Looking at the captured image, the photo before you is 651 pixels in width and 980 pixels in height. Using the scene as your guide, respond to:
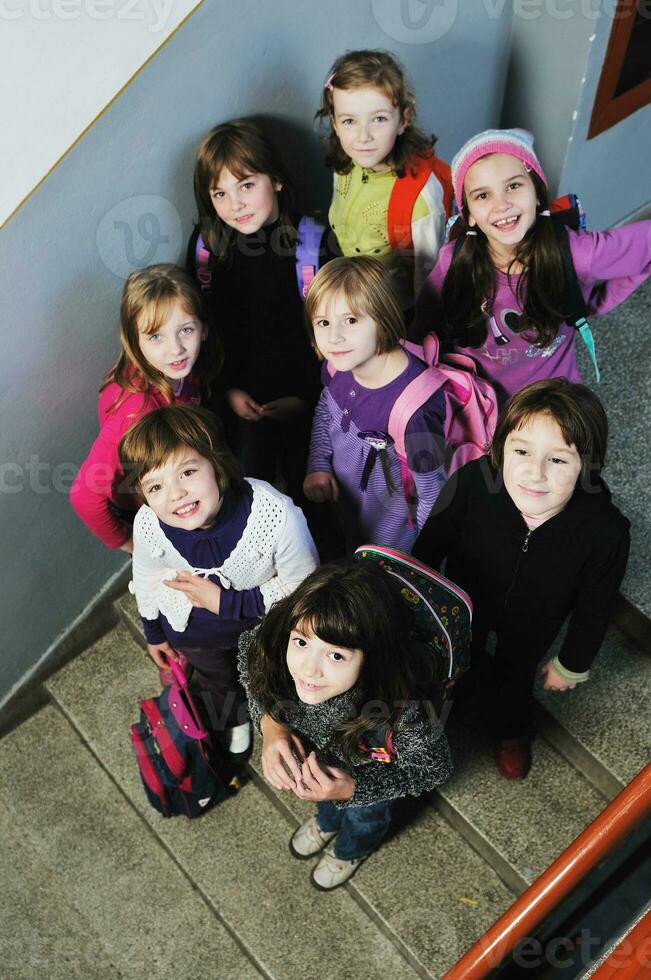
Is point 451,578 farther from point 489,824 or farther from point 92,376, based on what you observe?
point 92,376

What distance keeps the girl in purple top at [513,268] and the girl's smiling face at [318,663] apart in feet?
3.78

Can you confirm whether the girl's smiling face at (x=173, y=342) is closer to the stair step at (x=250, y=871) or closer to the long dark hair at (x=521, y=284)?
the long dark hair at (x=521, y=284)

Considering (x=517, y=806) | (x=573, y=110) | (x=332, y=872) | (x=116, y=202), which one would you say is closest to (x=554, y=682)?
(x=517, y=806)

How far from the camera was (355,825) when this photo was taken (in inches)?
105

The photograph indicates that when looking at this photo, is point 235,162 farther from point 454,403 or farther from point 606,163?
point 606,163

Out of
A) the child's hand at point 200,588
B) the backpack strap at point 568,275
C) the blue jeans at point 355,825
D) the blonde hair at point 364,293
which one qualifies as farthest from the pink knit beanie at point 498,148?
the blue jeans at point 355,825

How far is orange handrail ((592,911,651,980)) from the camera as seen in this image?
1675mm

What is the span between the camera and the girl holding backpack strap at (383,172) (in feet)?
8.91

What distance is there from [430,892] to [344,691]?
3.36ft

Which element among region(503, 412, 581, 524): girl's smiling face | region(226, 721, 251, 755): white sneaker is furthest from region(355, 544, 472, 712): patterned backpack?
region(226, 721, 251, 755): white sneaker

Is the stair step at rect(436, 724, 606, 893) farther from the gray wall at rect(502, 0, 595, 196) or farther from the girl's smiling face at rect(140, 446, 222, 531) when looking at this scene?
the gray wall at rect(502, 0, 595, 196)

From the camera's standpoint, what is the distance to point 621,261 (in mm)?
2596

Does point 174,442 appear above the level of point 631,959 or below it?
above

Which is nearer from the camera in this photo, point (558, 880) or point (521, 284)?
point (558, 880)
